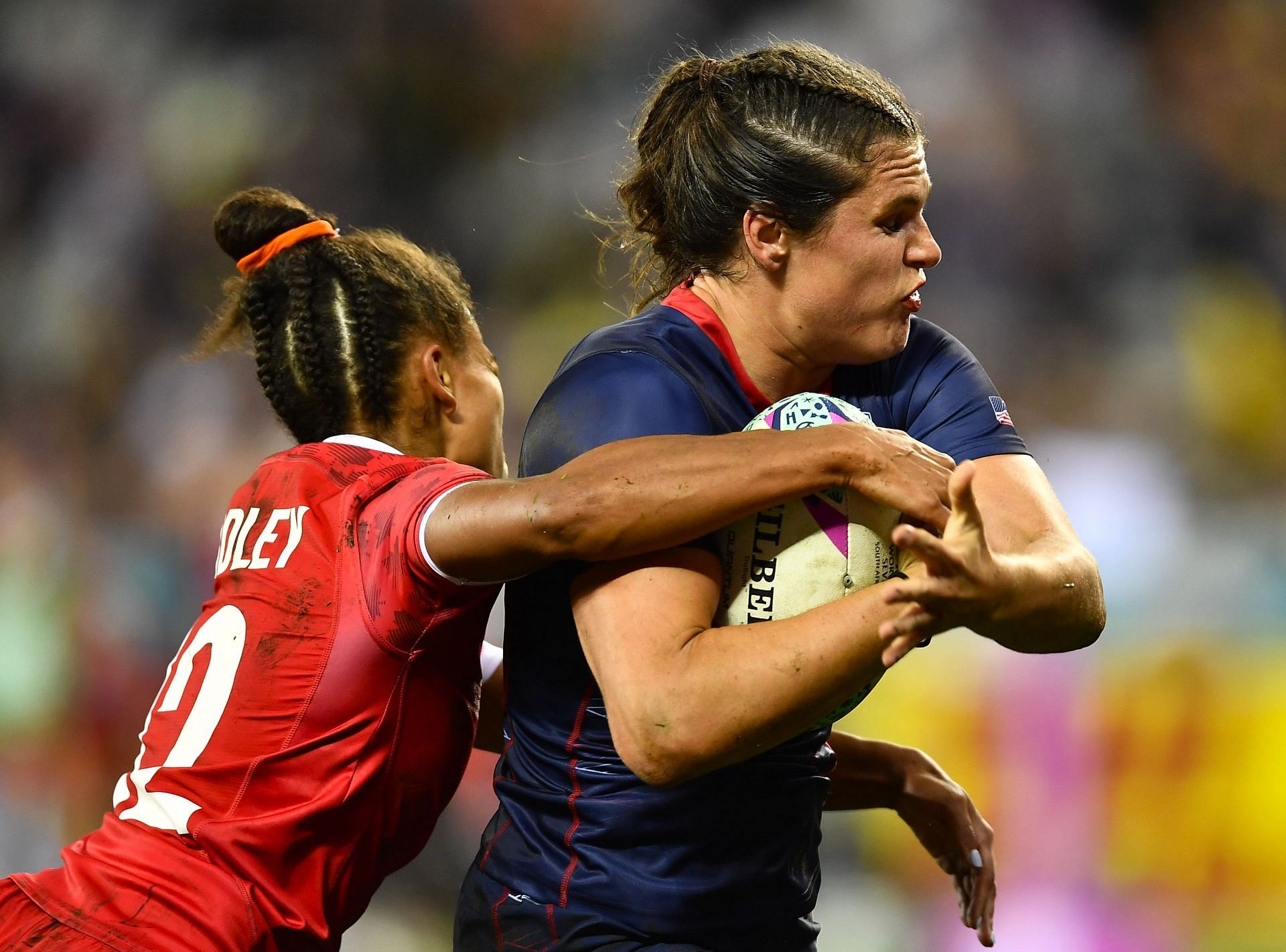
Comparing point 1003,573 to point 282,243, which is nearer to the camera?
point 1003,573

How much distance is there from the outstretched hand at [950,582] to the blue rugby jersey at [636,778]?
39cm

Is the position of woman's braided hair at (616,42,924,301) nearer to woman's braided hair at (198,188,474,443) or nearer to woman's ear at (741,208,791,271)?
woman's ear at (741,208,791,271)

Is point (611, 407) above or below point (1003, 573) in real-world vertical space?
above

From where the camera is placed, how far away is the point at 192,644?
201 centimetres

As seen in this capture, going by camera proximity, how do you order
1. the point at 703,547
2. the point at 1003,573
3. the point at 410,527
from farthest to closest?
the point at 410,527 → the point at 703,547 → the point at 1003,573

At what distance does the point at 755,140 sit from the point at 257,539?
1.00 meters

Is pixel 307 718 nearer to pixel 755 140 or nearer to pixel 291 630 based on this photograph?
pixel 291 630

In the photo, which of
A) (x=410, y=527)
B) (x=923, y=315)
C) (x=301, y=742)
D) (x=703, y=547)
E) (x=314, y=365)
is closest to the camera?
(x=703, y=547)

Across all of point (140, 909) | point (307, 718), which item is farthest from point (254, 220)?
point (140, 909)

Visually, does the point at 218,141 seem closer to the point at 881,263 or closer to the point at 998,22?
the point at 998,22

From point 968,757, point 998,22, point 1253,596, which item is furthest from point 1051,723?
point 998,22

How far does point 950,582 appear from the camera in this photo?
129 cm

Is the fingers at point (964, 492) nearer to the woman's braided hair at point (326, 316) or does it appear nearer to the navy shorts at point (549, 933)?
the navy shorts at point (549, 933)

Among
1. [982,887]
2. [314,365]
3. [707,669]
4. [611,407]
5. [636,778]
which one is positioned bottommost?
[982,887]
